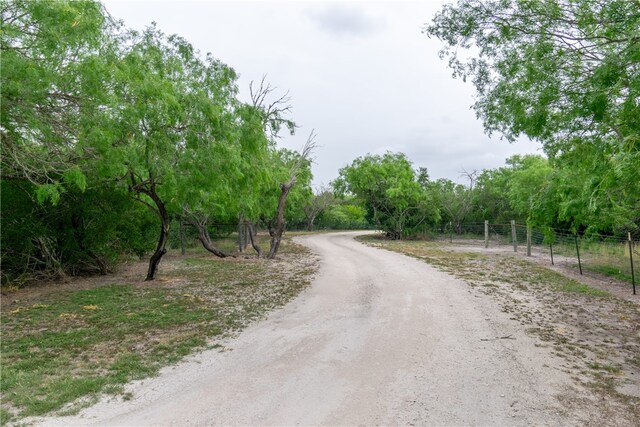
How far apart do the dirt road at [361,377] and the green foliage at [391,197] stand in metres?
20.4

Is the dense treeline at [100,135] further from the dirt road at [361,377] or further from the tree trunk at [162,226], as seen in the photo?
the dirt road at [361,377]

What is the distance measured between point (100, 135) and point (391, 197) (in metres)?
22.1

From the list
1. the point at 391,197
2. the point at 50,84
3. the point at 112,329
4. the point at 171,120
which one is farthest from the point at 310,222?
the point at 50,84

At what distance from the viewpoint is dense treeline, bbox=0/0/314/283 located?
5.18 metres

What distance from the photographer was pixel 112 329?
19.8 ft

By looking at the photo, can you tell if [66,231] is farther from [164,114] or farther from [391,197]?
[391,197]

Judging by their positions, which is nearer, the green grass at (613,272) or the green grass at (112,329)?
the green grass at (112,329)

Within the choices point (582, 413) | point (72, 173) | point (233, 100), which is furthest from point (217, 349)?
point (233, 100)

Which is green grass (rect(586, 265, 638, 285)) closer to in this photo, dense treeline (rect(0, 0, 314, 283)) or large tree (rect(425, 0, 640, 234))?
large tree (rect(425, 0, 640, 234))

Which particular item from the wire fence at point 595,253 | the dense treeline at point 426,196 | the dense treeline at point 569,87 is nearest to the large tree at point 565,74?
the dense treeline at point 569,87

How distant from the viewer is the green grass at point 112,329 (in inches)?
159

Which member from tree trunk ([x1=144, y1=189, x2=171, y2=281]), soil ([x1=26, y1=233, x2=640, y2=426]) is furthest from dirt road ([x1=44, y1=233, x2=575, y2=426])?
tree trunk ([x1=144, y1=189, x2=171, y2=281])

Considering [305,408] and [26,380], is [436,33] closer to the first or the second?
[305,408]

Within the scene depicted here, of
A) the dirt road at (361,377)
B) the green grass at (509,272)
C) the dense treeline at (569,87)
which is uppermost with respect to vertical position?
the dense treeline at (569,87)
